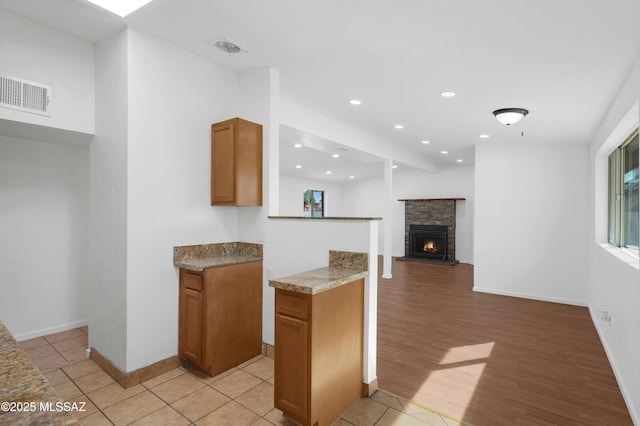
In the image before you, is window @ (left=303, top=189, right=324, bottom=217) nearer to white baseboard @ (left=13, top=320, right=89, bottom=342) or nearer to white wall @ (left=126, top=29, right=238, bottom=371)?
white baseboard @ (left=13, top=320, right=89, bottom=342)

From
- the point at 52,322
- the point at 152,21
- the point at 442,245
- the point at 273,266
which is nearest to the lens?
the point at 152,21

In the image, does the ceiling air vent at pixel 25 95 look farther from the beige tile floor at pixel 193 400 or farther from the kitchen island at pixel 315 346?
the kitchen island at pixel 315 346

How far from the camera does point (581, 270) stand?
523 centimetres

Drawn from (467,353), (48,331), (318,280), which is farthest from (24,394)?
(48,331)

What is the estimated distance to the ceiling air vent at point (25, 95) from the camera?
2426mm

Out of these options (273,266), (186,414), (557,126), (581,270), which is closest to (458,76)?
(557,126)

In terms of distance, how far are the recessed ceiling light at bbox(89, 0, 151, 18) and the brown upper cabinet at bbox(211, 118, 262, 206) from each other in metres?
1.02

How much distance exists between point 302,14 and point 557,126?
3878mm

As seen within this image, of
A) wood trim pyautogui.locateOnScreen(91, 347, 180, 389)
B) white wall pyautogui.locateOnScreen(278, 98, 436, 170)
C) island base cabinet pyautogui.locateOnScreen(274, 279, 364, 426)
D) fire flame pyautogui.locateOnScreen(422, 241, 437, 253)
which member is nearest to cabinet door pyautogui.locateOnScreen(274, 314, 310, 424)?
island base cabinet pyautogui.locateOnScreen(274, 279, 364, 426)

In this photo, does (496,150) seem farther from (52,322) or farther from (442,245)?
(52,322)

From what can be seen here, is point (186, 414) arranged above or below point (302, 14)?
below

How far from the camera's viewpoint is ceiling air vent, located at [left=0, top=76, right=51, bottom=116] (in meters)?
2.43

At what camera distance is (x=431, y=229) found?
9852mm

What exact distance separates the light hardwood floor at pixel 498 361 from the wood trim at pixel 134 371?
70.4 inches
